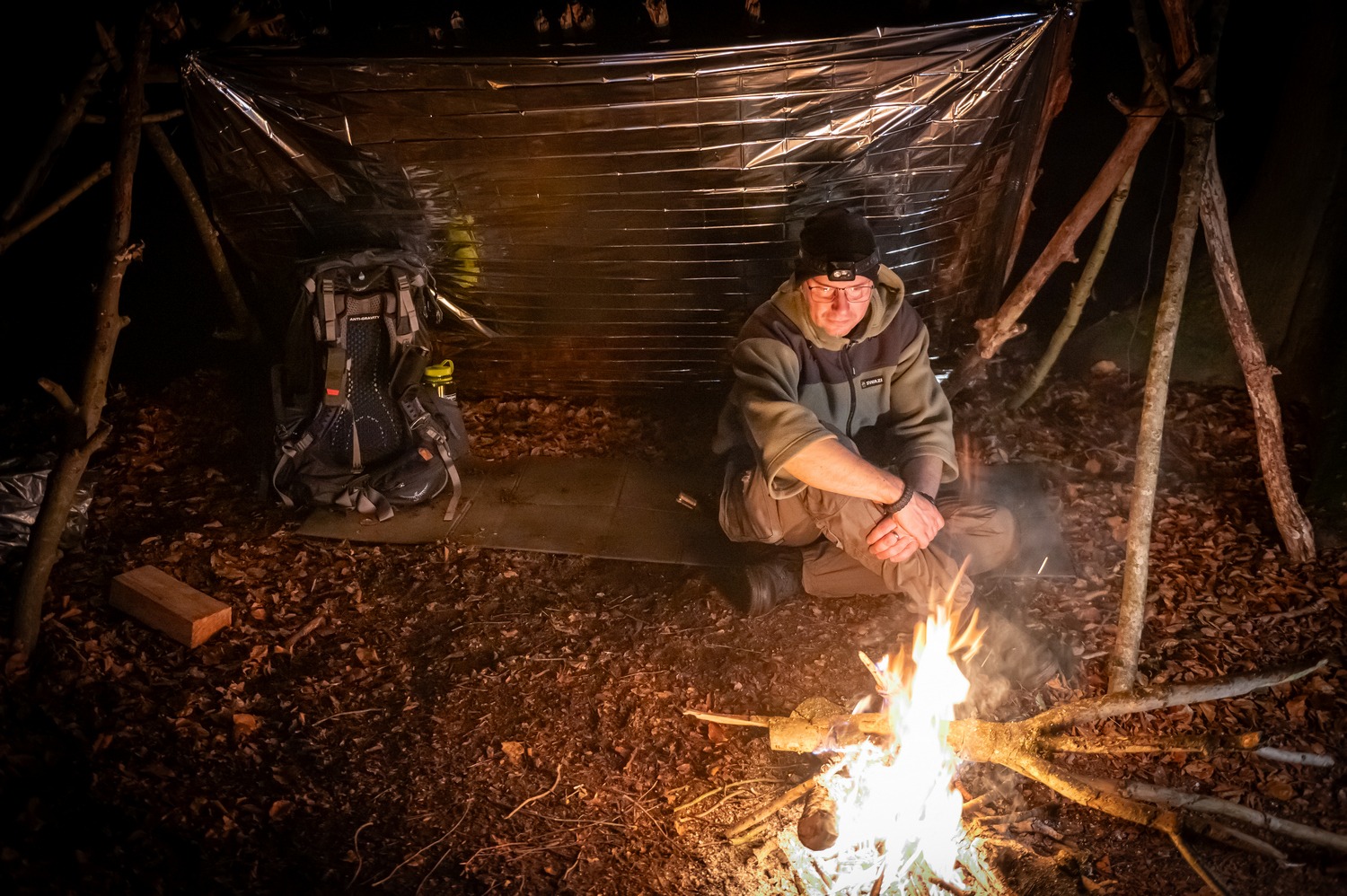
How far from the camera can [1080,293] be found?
5805 millimetres

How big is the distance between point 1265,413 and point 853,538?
98.5 inches

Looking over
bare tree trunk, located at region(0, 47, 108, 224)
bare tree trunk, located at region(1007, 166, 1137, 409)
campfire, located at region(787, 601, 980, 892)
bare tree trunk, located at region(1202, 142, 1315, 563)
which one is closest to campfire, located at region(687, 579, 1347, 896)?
campfire, located at region(787, 601, 980, 892)

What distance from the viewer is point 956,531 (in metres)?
4.70

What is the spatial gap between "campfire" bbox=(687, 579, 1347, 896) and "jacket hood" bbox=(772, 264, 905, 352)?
1.62 metres

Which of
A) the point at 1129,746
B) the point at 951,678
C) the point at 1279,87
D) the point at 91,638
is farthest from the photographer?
the point at 1279,87

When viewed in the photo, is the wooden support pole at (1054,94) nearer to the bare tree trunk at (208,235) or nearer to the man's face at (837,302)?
the man's face at (837,302)

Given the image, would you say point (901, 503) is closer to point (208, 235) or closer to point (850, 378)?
point (850, 378)

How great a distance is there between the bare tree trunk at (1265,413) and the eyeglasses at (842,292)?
2036 mm

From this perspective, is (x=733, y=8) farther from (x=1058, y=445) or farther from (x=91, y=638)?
(x=91, y=638)

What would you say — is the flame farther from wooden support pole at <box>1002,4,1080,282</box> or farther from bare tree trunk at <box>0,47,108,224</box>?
bare tree trunk at <box>0,47,108,224</box>

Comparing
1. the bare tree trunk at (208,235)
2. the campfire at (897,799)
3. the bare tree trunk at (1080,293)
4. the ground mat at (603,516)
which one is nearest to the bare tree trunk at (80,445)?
the ground mat at (603,516)

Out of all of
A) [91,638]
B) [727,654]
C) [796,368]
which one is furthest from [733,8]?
[91,638]

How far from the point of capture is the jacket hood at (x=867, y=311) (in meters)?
4.44

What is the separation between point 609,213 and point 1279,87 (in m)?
5.00
